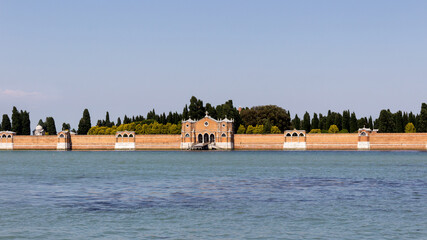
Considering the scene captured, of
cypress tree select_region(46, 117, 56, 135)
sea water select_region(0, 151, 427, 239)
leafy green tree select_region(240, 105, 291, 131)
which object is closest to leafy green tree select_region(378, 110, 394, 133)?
leafy green tree select_region(240, 105, 291, 131)

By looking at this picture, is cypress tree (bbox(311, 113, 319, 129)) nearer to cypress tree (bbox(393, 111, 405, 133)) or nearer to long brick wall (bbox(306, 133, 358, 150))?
long brick wall (bbox(306, 133, 358, 150))

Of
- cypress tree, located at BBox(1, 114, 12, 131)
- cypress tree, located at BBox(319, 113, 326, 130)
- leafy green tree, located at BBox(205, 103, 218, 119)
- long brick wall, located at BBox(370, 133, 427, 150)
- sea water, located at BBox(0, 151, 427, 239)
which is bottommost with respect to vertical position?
sea water, located at BBox(0, 151, 427, 239)

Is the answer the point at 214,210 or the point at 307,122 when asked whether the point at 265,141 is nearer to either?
the point at 307,122

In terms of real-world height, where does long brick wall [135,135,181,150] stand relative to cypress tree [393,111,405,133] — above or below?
below

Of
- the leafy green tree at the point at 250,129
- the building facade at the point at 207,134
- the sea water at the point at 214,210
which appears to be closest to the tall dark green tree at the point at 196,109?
the building facade at the point at 207,134

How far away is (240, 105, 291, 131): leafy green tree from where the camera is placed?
112375 mm

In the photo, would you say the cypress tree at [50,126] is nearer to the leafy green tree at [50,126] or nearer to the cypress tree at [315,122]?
the leafy green tree at [50,126]

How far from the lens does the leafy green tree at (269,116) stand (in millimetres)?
112375

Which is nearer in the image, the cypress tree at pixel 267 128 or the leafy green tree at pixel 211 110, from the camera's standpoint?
the cypress tree at pixel 267 128

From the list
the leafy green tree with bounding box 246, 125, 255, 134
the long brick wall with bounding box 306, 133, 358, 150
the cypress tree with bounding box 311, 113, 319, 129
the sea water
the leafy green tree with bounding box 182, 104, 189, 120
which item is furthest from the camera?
the cypress tree with bounding box 311, 113, 319, 129

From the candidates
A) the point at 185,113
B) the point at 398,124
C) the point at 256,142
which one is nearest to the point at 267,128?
the point at 256,142

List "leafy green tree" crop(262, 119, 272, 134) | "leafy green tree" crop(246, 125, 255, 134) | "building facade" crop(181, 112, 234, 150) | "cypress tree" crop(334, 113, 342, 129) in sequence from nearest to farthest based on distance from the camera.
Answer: "building facade" crop(181, 112, 234, 150) < "leafy green tree" crop(262, 119, 272, 134) < "leafy green tree" crop(246, 125, 255, 134) < "cypress tree" crop(334, 113, 342, 129)

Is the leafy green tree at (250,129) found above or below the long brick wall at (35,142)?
above

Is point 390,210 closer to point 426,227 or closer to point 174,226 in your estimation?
point 426,227
